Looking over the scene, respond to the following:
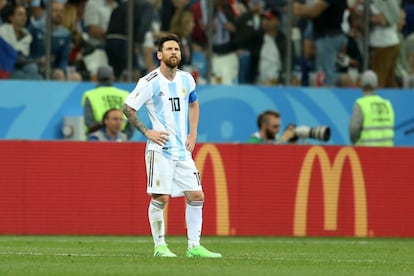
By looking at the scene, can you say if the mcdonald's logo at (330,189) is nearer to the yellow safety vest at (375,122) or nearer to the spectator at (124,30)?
the yellow safety vest at (375,122)

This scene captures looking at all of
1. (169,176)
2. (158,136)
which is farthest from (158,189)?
(158,136)

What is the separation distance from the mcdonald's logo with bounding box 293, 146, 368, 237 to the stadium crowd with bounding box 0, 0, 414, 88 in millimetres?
4011

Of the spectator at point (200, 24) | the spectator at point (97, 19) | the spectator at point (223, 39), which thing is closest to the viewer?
the spectator at point (97, 19)

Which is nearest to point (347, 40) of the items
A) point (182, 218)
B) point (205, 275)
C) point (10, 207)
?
point (182, 218)

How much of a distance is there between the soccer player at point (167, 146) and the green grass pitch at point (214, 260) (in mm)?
333

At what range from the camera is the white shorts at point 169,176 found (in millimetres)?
14320

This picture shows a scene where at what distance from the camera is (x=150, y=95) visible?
1434 cm

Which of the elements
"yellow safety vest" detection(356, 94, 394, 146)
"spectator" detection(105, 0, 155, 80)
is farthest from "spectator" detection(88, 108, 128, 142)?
"yellow safety vest" detection(356, 94, 394, 146)

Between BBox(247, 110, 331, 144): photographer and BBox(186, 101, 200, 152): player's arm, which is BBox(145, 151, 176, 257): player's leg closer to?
BBox(186, 101, 200, 152): player's arm

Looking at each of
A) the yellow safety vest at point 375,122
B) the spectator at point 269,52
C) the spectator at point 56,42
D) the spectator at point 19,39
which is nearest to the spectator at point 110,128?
the spectator at point 19,39

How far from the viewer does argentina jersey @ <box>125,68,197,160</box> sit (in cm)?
1434

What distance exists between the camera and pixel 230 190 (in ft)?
65.7

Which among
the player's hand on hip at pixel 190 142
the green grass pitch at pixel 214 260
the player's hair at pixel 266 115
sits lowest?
the green grass pitch at pixel 214 260

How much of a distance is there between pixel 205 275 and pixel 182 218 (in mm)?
7803
